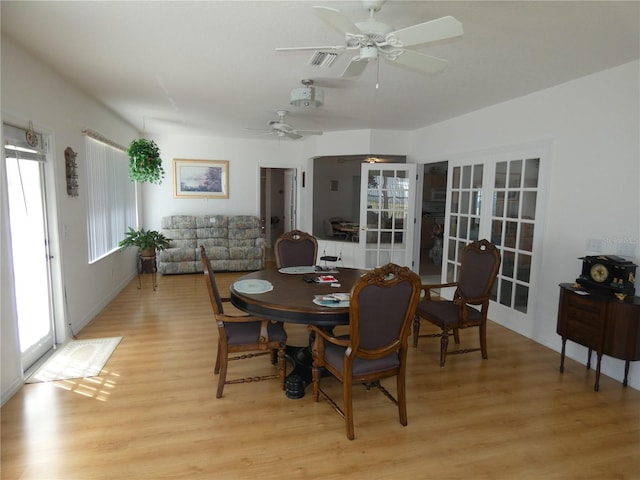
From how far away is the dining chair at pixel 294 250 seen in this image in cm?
399

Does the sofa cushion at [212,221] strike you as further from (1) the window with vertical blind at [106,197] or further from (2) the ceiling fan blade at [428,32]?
(2) the ceiling fan blade at [428,32]

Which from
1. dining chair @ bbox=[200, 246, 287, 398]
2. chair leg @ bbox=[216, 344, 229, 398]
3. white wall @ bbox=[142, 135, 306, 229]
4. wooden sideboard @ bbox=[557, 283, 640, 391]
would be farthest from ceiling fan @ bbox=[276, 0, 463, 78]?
white wall @ bbox=[142, 135, 306, 229]

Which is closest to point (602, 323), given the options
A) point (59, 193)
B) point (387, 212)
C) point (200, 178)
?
point (387, 212)

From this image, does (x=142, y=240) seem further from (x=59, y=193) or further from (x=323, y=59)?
(x=323, y=59)

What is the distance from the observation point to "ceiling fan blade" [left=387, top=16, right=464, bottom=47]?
1793 mm

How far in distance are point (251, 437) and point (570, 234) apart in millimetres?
3257

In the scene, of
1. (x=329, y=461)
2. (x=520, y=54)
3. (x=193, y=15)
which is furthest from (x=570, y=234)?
(x=193, y=15)

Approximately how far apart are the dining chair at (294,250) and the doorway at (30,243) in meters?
2.06

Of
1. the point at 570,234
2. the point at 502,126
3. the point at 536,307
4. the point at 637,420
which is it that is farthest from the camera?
the point at 502,126

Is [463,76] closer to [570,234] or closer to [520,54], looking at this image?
[520,54]

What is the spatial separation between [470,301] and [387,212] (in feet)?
9.48

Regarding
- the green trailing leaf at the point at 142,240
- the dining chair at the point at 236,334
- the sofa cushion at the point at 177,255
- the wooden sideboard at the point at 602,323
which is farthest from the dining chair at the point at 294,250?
the sofa cushion at the point at 177,255

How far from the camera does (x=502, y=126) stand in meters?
4.32

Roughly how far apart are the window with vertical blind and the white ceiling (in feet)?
2.65
